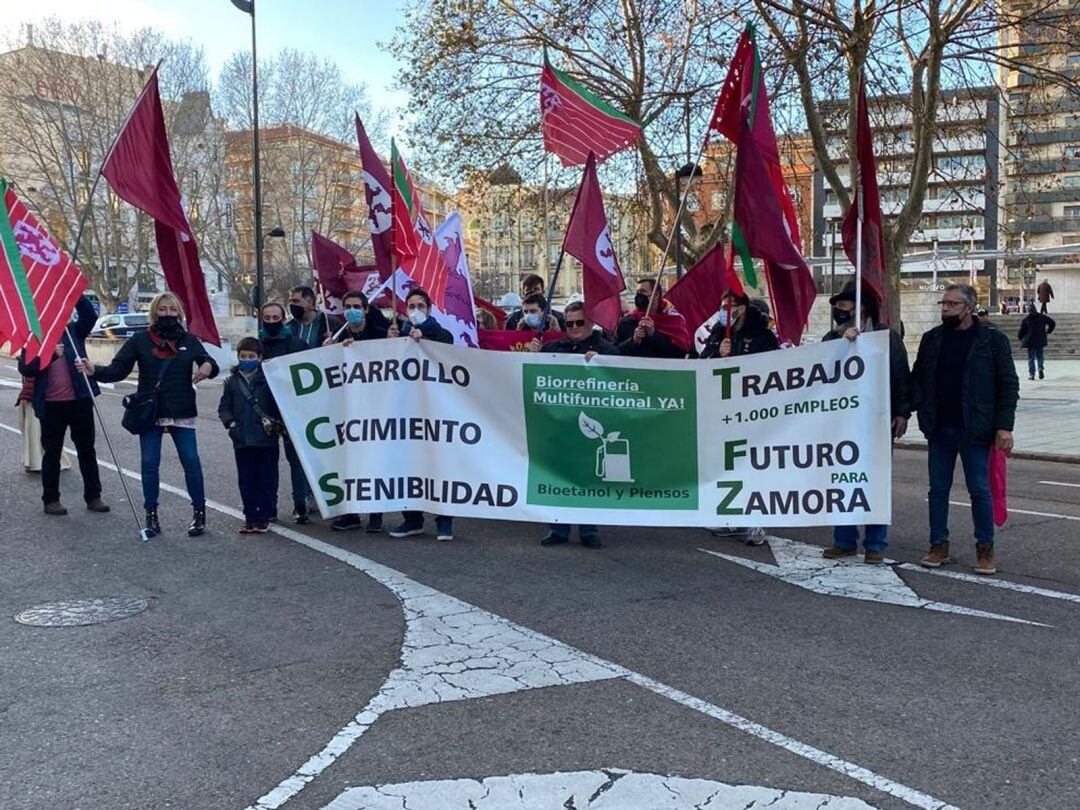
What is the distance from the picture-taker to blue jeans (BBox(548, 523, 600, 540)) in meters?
7.12

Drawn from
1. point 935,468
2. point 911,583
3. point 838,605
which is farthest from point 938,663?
point 935,468

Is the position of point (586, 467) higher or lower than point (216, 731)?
higher

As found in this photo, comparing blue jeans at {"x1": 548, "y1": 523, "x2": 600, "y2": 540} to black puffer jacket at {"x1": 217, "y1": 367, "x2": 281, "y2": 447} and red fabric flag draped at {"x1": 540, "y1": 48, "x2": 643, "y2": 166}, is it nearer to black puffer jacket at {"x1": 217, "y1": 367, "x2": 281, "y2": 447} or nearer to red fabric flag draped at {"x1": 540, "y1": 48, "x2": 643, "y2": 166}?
black puffer jacket at {"x1": 217, "y1": 367, "x2": 281, "y2": 447}

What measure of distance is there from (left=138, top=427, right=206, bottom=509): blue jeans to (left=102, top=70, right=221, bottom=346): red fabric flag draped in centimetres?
81

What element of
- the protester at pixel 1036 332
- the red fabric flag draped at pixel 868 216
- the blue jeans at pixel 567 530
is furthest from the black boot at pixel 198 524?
the protester at pixel 1036 332

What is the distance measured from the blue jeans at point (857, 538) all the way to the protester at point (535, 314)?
11.5ft

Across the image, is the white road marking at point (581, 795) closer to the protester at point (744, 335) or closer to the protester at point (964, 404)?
the protester at point (964, 404)

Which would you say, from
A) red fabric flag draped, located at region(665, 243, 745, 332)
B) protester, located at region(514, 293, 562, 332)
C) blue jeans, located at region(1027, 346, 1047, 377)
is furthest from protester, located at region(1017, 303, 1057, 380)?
protester, located at region(514, 293, 562, 332)

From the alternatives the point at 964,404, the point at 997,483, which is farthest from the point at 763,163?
the point at 997,483

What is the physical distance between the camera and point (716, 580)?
6.16 metres

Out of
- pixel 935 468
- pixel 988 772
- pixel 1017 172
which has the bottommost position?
Result: pixel 988 772

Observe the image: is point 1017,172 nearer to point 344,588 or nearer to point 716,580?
point 716,580

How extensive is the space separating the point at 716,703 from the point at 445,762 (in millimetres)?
1216

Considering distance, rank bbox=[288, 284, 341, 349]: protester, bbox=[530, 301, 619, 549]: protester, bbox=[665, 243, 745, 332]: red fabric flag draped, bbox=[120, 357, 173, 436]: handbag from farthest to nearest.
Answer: bbox=[665, 243, 745, 332]: red fabric flag draped → bbox=[288, 284, 341, 349]: protester → bbox=[120, 357, 173, 436]: handbag → bbox=[530, 301, 619, 549]: protester
